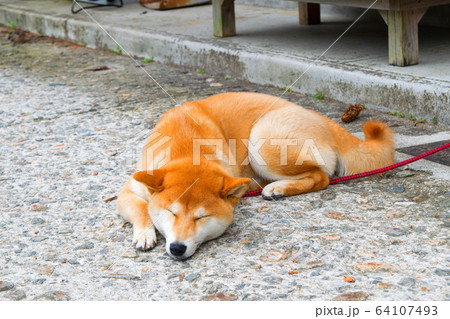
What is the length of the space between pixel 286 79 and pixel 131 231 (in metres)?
2.85

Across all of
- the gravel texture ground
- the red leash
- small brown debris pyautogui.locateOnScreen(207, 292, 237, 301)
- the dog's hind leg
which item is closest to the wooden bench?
the gravel texture ground

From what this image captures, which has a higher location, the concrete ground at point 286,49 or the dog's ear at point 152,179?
the concrete ground at point 286,49

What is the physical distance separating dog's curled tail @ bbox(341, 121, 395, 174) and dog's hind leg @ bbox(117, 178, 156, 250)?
1235 mm

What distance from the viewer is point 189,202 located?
285 cm

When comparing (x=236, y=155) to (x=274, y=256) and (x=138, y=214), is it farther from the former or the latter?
(x=274, y=256)

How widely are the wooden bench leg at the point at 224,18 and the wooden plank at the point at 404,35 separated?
89.5 inches

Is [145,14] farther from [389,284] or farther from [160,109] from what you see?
[389,284]

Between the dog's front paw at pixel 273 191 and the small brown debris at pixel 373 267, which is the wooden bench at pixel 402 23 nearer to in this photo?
the dog's front paw at pixel 273 191

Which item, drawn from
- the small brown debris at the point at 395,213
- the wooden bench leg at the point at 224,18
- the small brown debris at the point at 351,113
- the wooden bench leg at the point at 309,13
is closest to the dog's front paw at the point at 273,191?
the small brown debris at the point at 395,213

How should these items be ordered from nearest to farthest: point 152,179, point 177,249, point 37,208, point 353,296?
point 353,296 → point 177,249 → point 152,179 → point 37,208

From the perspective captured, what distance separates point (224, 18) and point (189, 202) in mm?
4296

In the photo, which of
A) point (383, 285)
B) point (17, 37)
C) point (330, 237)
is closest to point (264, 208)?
point (330, 237)

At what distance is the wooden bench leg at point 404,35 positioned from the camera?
4855mm

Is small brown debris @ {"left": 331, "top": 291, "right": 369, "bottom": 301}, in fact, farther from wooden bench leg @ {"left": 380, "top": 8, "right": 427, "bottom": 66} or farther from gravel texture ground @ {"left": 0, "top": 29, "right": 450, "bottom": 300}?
wooden bench leg @ {"left": 380, "top": 8, "right": 427, "bottom": 66}
